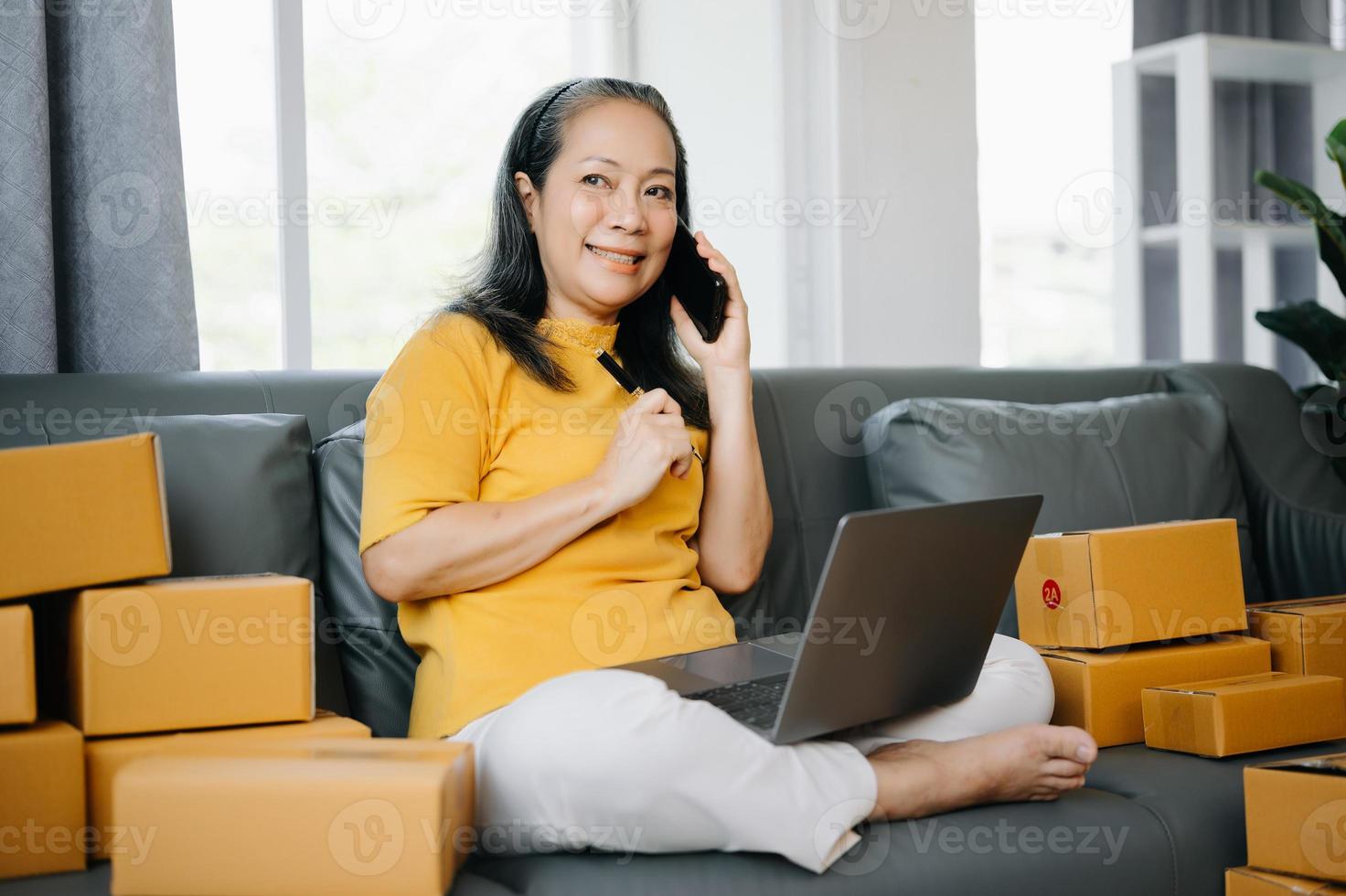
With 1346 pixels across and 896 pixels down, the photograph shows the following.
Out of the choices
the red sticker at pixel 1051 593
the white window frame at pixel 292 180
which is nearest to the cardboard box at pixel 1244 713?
the red sticker at pixel 1051 593

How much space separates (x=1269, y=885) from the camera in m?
1.22

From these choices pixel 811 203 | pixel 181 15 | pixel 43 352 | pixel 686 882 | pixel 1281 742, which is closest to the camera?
pixel 686 882

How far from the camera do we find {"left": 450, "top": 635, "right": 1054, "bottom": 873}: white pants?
115 cm

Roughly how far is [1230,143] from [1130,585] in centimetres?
256

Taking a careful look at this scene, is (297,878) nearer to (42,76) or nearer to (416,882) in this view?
(416,882)

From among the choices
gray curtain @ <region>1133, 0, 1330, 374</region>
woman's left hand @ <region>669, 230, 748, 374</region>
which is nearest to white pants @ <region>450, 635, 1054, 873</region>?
woman's left hand @ <region>669, 230, 748, 374</region>

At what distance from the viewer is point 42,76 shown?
1.72 m

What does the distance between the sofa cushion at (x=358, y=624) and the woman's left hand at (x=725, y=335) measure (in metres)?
0.47

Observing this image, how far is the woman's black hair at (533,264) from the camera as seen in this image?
5.24 feet

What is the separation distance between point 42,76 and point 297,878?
1.25m

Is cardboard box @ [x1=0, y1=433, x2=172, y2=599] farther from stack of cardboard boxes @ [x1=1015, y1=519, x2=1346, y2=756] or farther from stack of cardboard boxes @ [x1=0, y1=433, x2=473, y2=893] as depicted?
stack of cardboard boxes @ [x1=1015, y1=519, x2=1346, y2=756]

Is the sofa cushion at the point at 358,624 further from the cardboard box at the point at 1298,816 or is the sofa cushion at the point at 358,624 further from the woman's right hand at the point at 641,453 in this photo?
the cardboard box at the point at 1298,816

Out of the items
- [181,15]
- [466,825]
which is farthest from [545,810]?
[181,15]

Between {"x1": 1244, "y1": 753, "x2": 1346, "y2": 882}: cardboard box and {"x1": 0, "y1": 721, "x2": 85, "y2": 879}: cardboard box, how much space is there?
115 cm
